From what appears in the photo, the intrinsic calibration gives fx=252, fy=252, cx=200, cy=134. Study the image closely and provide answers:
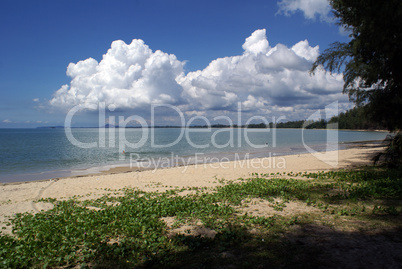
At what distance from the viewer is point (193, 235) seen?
16.4 feet

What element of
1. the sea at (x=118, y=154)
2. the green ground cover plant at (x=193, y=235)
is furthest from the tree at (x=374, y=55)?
the sea at (x=118, y=154)

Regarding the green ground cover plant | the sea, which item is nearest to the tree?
the green ground cover plant

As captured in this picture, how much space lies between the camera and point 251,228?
17.3ft

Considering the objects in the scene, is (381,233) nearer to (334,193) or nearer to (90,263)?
(334,193)

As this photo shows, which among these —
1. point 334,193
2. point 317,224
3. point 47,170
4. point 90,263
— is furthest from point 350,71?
point 47,170

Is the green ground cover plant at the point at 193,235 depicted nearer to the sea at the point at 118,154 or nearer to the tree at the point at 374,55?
the tree at the point at 374,55

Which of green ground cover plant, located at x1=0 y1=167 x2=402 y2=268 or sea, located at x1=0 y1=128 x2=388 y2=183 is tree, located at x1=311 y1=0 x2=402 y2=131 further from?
sea, located at x1=0 y1=128 x2=388 y2=183

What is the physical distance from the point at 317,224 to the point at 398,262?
1751 millimetres

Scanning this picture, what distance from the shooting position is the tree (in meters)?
9.30

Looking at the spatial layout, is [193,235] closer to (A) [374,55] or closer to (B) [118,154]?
(A) [374,55]

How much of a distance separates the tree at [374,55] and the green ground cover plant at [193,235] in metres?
5.79

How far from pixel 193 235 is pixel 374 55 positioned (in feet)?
41.7

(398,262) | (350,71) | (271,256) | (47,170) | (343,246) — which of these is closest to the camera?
(398,262)

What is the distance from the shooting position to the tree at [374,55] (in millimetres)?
9297
